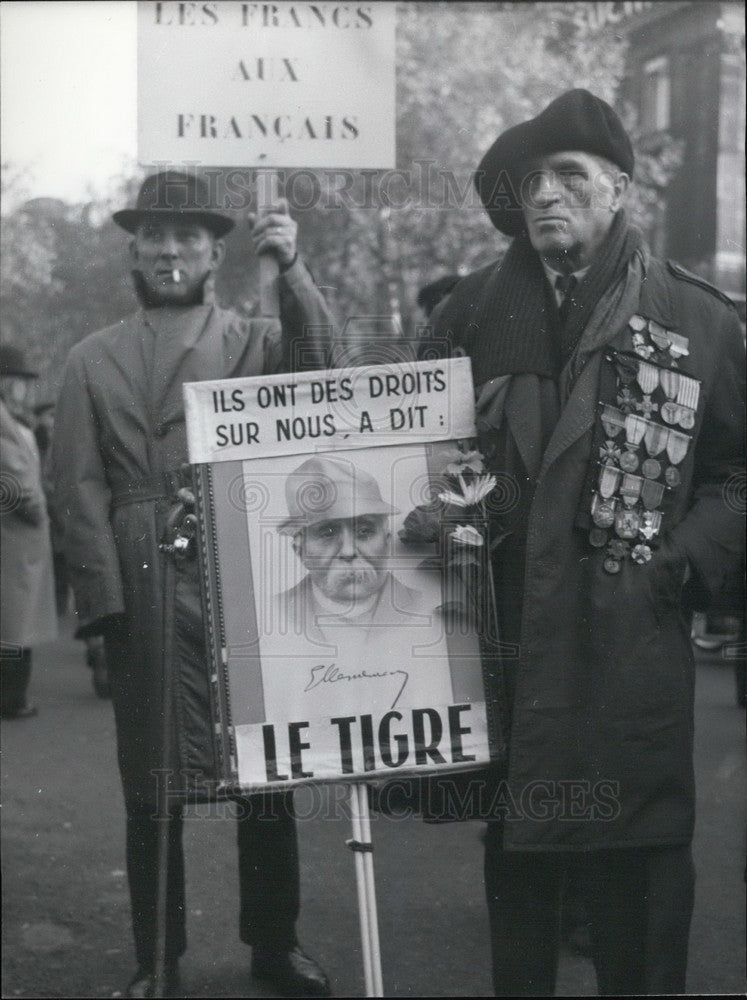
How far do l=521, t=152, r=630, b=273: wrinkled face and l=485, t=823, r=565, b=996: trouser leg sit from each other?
1.41 metres

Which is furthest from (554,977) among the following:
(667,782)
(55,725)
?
(55,725)

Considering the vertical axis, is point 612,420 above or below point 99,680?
above

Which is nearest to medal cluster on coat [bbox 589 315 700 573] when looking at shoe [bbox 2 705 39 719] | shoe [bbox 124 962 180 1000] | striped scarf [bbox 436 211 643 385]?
striped scarf [bbox 436 211 643 385]

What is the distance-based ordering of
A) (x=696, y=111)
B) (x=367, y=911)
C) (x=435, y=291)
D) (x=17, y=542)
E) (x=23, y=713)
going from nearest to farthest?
(x=367, y=911) < (x=696, y=111) < (x=17, y=542) < (x=435, y=291) < (x=23, y=713)

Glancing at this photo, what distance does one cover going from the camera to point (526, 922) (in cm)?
329

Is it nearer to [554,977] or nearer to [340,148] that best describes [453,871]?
[554,977]

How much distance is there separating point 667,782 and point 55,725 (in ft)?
9.92

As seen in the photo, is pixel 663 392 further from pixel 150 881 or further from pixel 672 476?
pixel 150 881

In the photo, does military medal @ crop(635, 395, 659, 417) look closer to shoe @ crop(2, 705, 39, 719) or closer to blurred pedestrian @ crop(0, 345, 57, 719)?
blurred pedestrian @ crop(0, 345, 57, 719)

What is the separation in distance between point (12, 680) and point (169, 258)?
160 cm

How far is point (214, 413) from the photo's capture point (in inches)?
126

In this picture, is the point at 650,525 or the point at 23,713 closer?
the point at 650,525

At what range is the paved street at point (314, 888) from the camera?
3824mm
